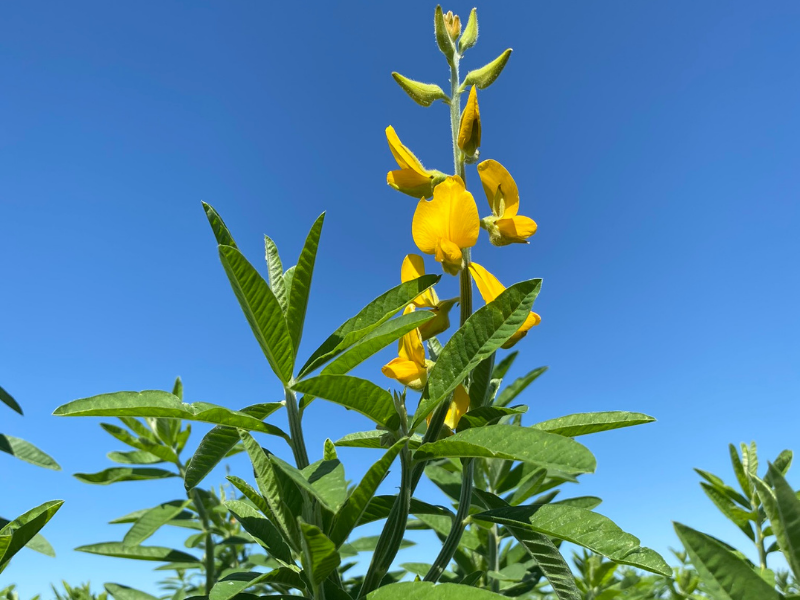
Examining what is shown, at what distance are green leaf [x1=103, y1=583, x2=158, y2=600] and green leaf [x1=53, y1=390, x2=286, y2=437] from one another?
1643 mm

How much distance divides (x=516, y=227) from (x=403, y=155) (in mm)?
340

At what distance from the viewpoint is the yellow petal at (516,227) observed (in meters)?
1.41

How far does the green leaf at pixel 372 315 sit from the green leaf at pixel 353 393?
5.1 inches

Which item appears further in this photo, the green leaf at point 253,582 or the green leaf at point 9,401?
the green leaf at point 9,401

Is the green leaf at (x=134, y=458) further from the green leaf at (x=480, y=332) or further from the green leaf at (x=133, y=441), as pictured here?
the green leaf at (x=480, y=332)

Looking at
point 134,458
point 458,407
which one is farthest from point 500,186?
point 134,458

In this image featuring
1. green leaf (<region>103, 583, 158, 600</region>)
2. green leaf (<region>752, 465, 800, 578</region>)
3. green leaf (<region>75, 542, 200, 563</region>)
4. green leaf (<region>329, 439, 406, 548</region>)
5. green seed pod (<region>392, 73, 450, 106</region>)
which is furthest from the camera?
green leaf (<region>75, 542, 200, 563</region>)

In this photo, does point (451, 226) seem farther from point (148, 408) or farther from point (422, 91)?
point (148, 408)

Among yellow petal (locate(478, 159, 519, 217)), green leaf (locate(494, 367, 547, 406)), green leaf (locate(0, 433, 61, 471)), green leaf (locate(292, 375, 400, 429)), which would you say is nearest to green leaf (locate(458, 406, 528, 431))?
green leaf (locate(292, 375, 400, 429))

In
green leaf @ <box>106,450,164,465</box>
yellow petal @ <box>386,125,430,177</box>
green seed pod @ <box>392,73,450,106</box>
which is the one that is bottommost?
green leaf @ <box>106,450,164,465</box>

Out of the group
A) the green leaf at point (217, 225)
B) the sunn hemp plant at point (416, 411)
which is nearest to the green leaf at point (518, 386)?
the sunn hemp plant at point (416, 411)

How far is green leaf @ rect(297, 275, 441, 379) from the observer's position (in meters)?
1.25

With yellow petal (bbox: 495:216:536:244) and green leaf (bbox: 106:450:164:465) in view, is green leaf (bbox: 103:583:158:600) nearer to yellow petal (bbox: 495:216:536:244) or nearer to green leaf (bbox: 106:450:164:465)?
green leaf (bbox: 106:450:164:465)

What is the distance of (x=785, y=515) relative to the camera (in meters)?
0.81
